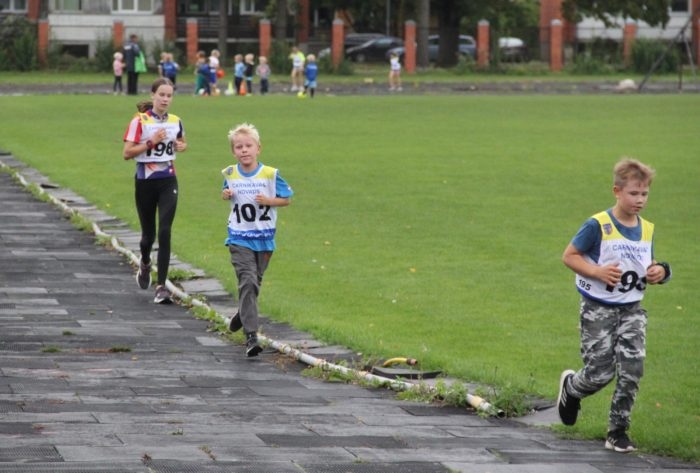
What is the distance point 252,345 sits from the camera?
439 inches

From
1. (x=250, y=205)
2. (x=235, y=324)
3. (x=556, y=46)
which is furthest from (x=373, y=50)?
(x=250, y=205)

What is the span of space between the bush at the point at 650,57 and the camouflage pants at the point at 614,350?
68.2 m

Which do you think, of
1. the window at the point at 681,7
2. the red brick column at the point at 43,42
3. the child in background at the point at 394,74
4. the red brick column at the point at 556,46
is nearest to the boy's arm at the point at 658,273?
the child in background at the point at 394,74

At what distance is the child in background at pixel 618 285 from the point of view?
8.29 m

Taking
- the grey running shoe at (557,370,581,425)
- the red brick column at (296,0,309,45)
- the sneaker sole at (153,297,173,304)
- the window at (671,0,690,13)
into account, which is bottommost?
the sneaker sole at (153,297,173,304)

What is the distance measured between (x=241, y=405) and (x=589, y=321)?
216 cm

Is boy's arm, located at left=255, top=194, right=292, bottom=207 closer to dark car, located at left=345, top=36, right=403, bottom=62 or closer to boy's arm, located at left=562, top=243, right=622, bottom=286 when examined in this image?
boy's arm, located at left=562, top=243, right=622, bottom=286

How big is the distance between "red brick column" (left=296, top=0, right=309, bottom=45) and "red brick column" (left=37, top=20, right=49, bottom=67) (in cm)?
1798

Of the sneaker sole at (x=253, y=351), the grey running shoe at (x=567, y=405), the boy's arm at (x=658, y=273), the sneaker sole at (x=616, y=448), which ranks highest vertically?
the boy's arm at (x=658, y=273)

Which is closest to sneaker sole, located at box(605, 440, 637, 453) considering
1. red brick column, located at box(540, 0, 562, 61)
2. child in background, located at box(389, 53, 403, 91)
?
child in background, located at box(389, 53, 403, 91)

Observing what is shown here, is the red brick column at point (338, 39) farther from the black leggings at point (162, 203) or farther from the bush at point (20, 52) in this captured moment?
the black leggings at point (162, 203)

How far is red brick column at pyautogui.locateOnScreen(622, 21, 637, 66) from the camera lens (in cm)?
7741

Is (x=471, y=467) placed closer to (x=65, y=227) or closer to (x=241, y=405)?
(x=241, y=405)

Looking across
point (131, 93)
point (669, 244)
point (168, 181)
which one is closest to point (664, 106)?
point (131, 93)
